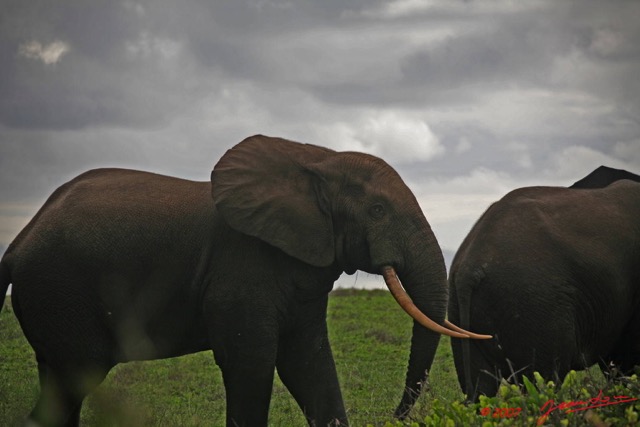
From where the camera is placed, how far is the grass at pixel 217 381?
11.3 metres

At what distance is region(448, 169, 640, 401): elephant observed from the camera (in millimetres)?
9188

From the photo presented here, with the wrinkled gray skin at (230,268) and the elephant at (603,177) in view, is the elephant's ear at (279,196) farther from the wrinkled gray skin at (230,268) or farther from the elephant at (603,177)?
the elephant at (603,177)

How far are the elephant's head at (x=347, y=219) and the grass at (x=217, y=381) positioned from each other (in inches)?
35.3

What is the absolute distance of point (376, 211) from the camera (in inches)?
341

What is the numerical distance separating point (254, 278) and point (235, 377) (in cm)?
82

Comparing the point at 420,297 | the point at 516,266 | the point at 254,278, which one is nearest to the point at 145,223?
the point at 254,278

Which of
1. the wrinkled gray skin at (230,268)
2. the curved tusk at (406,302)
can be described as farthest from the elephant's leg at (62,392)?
the curved tusk at (406,302)

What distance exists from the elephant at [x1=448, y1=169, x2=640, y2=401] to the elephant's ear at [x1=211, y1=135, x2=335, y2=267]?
147 cm

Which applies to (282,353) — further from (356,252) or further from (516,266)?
(516,266)

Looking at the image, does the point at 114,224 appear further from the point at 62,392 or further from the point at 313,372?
the point at 313,372

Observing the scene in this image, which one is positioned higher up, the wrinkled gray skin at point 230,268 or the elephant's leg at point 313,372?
the wrinkled gray skin at point 230,268

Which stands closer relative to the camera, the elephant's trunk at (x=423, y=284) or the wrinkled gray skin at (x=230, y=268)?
the elephant's trunk at (x=423, y=284)

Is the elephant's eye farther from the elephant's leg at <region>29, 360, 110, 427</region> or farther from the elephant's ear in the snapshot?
the elephant's leg at <region>29, 360, 110, 427</region>

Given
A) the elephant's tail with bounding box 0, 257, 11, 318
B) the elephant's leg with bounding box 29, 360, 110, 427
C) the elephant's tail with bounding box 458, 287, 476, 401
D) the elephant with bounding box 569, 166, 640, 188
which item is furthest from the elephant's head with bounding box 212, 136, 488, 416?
the elephant with bounding box 569, 166, 640, 188
